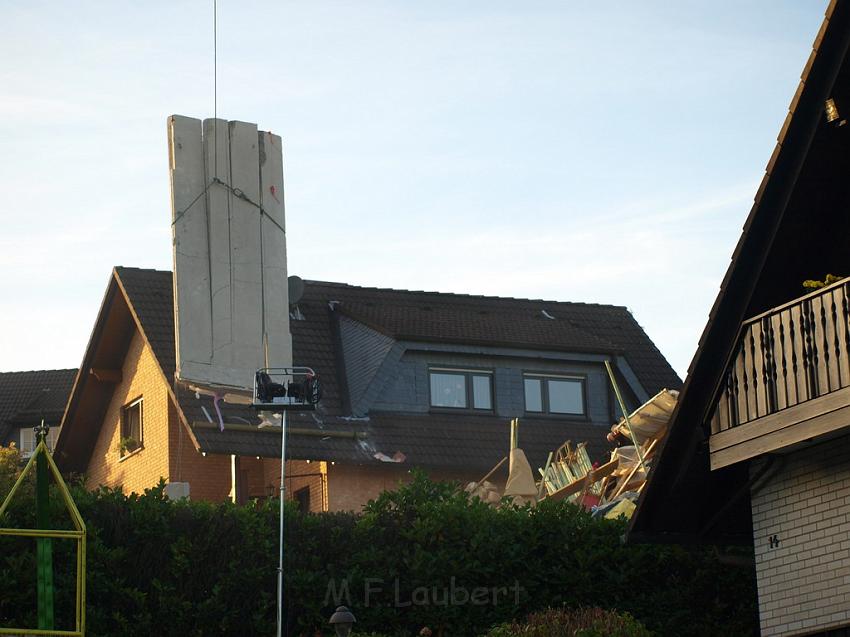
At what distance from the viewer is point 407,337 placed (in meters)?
29.5

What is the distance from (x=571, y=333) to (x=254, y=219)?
8029 mm

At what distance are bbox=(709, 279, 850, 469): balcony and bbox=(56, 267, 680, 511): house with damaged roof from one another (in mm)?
11527

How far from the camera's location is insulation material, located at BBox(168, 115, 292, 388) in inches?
1022

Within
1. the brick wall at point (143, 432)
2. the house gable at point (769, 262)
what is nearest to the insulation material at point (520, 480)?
the brick wall at point (143, 432)

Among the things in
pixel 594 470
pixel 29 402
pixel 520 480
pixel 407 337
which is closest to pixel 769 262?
pixel 594 470

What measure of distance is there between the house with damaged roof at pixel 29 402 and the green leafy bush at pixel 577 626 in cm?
3390

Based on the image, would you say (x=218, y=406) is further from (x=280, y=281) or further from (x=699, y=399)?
(x=699, y=399)

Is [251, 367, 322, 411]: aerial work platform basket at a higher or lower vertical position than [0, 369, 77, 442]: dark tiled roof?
lower

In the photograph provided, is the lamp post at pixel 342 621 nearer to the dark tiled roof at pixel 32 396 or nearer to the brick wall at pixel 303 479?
the brick wall at pixel 303 479

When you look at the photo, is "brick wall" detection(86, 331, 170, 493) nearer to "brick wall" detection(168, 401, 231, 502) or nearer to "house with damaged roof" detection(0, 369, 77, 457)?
"brick wall" detection(168, 401, 231, 502)

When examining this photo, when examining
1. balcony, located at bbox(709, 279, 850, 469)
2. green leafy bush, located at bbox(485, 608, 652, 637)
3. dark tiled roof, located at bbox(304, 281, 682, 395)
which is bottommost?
green leafy bush, located at bbox(485, 608, 652, 637)

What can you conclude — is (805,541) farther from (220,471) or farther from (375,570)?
(220,471)

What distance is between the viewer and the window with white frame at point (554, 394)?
30.9 meters

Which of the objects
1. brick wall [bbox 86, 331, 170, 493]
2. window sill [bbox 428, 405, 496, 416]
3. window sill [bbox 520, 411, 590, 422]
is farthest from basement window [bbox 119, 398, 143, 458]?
window sill [bbox 520, 411, 590, 422]
